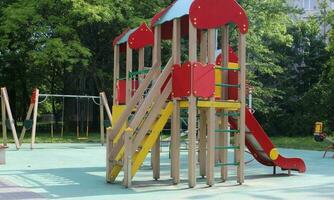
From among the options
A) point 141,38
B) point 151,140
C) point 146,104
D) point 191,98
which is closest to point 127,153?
point 151,140

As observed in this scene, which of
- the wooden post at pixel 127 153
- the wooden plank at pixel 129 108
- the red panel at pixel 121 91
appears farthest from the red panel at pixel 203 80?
the red panel at pixel 121 91

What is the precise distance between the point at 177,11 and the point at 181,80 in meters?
1.49

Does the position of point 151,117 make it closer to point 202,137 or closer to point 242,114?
point 202,137

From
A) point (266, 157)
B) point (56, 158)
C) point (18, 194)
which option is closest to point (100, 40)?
point (56, 158)

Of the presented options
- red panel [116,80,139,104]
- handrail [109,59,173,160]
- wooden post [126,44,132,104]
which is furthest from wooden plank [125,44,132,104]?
handrail [109,59,173,160]

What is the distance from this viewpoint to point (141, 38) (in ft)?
44.5

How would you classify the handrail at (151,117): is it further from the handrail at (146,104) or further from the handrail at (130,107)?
the handrail at (130,107)

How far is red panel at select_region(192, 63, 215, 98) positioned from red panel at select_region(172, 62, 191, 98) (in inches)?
5.1

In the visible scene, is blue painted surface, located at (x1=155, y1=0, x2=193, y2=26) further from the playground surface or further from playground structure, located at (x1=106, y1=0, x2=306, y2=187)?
the playground surface

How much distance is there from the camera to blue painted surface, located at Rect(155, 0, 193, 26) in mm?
10311

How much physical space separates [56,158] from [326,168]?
8.38 metres

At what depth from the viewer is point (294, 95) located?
129 feet

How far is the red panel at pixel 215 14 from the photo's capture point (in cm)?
1016

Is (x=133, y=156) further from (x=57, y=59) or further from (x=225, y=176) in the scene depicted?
(x=57, y=59)
